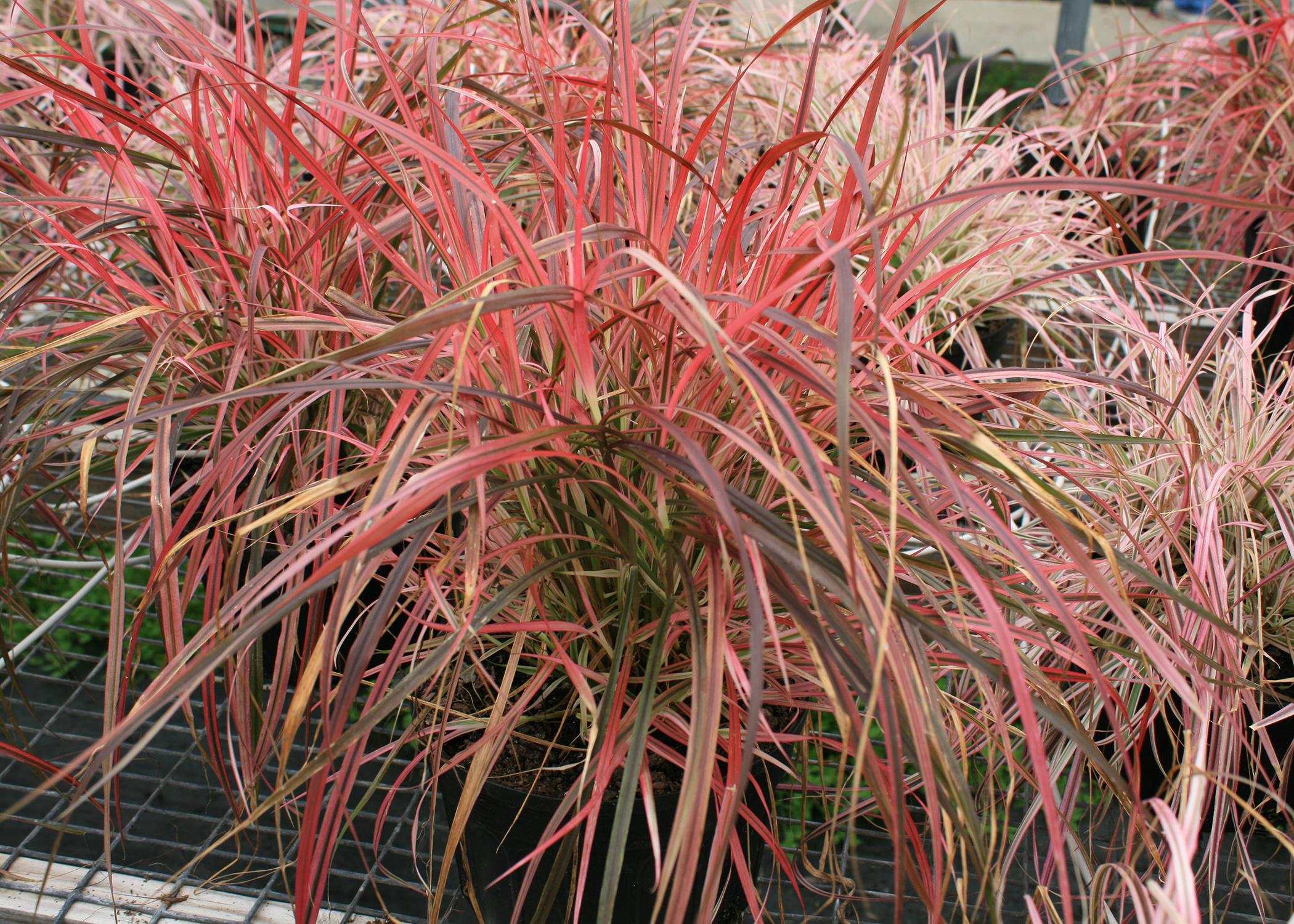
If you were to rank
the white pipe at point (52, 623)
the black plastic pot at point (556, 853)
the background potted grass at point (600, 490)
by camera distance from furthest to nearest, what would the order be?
the white pipe at point (52, 623), the black plastic pot at point (556, 853), the background potted grass at point (600, 490)

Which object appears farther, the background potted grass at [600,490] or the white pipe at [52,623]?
the white pipe at [52,623]

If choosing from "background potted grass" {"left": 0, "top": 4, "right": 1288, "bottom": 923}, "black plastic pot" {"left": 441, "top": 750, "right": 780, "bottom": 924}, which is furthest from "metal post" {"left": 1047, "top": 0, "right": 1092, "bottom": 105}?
"black plastic pot" {"left": 441, "top": 750, "right": 780, "bottom": 924}

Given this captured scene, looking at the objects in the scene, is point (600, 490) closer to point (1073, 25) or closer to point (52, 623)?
point (52, 623)

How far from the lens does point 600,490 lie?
640 millimetres

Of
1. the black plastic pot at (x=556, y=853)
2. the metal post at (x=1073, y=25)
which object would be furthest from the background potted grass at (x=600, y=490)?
the metal post at (x=1073, y=25)

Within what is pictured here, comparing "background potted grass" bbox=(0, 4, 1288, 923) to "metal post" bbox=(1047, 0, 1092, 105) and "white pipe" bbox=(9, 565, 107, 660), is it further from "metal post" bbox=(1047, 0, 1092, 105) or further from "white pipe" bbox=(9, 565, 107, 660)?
"metal post" bbox=(1047, 0, 1092, 105)

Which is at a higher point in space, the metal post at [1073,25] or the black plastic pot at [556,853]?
the metal post at [1073,25]

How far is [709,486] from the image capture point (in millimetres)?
513

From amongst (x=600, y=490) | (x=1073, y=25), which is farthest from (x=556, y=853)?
(x=1073, y=25)

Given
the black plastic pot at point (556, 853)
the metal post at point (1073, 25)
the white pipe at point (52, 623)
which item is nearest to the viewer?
the black plastic pot at point (556, 853)

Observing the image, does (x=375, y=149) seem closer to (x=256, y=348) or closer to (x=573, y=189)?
(x=256, y=348)

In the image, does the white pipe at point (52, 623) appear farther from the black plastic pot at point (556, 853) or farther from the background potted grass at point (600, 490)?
the black plastic pot at point (556, 853)

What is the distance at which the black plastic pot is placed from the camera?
66 cm

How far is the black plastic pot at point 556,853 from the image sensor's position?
66 cm
